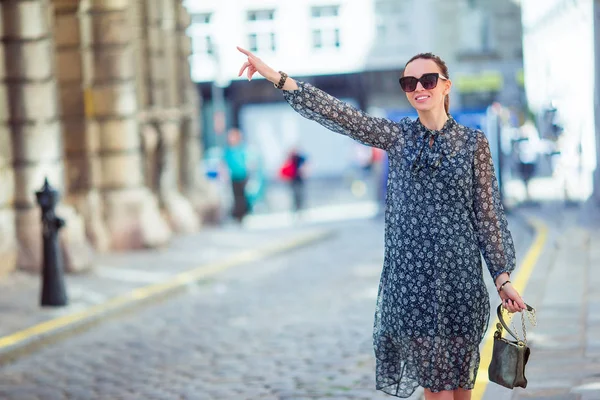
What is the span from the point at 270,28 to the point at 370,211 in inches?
715

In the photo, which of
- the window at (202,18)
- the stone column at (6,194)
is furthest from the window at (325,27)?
the stone column at (6,194)

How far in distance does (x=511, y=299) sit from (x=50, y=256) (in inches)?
325

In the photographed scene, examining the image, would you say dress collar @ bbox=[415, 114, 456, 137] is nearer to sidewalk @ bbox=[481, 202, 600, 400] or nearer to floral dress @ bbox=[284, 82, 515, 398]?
floral dress @ bbox=[284, 82, 515, 398]

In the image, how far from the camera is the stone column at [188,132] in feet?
78.8

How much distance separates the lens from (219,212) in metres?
25.4

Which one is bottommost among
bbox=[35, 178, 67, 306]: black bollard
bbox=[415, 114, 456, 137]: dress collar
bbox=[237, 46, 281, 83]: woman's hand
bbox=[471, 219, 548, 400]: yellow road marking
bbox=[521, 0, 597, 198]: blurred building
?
bbox=[471, 219, 548, 400]: yellow road marking

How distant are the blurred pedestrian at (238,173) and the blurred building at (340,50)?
18.5 meters

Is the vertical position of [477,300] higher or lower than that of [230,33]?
lower

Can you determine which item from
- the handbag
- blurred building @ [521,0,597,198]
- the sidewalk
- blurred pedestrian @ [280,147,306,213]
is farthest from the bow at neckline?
blurred building @ [521,0,597,198]

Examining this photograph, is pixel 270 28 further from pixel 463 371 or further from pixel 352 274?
pixel 463 371

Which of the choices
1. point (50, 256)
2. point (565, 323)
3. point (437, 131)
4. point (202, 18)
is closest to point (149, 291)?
point (50, 256)

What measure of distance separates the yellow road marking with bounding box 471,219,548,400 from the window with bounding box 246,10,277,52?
2646 centimetres

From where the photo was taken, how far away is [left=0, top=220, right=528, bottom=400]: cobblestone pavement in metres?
8.71

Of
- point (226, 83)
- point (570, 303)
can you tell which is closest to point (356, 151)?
point (226, 83)
